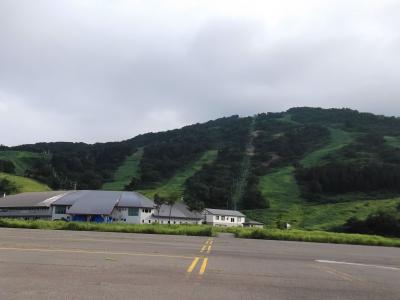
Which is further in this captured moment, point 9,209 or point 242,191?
point 242,191

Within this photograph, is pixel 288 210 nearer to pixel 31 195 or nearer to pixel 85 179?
pixel 31 195

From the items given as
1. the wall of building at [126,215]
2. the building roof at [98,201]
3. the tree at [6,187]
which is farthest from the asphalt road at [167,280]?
the tree at [6,187]

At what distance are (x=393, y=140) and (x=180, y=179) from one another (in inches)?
3157

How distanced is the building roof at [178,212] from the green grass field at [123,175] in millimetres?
40147

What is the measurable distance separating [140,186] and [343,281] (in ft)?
477

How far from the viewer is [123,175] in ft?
582

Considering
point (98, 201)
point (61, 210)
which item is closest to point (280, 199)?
point (98, 201)

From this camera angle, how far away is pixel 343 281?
13664 millimetres

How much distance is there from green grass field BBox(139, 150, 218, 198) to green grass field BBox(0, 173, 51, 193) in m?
28.0

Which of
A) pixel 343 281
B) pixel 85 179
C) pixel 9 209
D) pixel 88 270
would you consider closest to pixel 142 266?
pixel 88 270

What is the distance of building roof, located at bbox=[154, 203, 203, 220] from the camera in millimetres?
108856

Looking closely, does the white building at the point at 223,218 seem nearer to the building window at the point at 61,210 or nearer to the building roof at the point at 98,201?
the building roof at the point at 98,201

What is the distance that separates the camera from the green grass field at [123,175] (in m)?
158

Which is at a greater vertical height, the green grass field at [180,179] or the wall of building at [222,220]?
the green grass field at [180,179]
